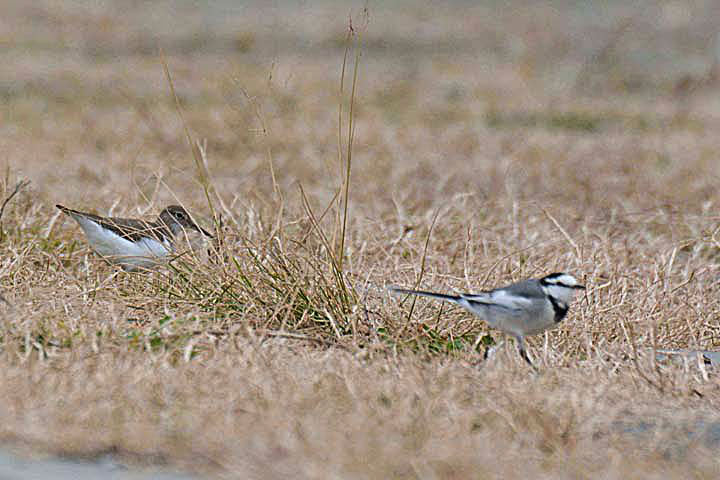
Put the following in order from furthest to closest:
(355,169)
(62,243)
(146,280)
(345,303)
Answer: (355,169) < (62,243) < (146,280) < (345,303)

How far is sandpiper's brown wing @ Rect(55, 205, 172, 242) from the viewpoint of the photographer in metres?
5.63

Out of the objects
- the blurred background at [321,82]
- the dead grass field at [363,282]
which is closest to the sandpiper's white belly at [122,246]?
the dead grass field at [363,282]

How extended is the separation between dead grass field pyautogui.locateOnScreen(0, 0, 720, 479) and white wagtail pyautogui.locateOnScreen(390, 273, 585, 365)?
0.16 meters

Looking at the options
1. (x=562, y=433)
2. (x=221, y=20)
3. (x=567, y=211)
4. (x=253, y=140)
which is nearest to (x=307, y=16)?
(x=221, y=20)

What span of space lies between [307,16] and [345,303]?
1620 cm

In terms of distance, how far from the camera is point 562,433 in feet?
11.8

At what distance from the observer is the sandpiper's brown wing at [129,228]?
563cm

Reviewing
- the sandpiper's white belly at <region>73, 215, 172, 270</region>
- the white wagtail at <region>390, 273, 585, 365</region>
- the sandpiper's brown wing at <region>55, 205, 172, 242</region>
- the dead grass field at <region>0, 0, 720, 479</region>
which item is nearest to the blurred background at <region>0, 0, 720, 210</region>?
the dead grass field at <region>0, 0, 720, 479</region>

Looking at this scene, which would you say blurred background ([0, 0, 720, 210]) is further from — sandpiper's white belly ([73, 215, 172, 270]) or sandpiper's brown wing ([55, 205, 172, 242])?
sandpiper's white belly ([73, 215, 172, 270])

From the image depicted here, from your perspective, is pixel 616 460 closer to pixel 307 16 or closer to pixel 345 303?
pixel 345 303

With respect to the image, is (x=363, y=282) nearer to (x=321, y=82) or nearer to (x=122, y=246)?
(x=122, y=246)

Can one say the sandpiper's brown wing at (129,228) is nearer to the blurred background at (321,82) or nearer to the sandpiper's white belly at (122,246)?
the sandpiper's white belly at (122,246)

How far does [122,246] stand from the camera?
561 centimetres

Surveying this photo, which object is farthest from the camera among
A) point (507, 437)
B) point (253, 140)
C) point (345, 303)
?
point (253, 140)
